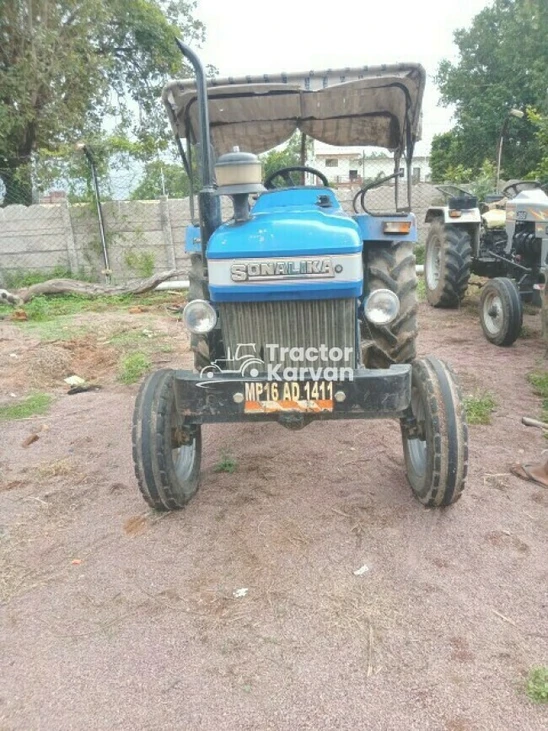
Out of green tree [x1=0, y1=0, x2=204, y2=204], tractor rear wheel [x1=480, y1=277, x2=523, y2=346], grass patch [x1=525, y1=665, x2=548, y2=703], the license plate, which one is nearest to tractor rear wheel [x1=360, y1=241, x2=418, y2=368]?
the license plate

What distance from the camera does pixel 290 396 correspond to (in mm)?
2904

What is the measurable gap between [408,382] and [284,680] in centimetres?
146

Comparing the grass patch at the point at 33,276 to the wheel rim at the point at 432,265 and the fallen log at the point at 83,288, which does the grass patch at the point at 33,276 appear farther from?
the wheel rim at the point at 432,265

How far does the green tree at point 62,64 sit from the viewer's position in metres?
12.6

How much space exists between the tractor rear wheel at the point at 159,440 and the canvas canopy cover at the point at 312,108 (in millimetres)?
2151

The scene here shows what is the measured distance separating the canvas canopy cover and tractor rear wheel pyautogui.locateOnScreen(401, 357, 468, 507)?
7.00 feet

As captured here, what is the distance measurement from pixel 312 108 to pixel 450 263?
399 centimetres

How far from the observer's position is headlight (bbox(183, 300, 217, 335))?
3146 millimetres

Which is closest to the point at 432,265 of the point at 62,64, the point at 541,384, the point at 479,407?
the point at 541,384

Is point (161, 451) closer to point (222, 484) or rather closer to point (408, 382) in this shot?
point (222, 484)

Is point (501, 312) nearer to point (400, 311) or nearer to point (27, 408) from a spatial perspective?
point (400, 311)

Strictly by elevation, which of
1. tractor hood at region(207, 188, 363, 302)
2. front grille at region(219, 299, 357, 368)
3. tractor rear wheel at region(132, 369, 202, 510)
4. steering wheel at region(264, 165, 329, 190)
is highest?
steering wheel at region(264, 165, 329, 190)

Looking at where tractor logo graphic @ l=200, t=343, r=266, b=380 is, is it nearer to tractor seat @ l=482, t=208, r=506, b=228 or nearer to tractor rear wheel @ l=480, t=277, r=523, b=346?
tractor rear wheel @ l=480, t=277, r=523, b=346

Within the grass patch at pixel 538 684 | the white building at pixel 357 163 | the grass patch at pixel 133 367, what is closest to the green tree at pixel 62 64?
the white building at pixel 357 163
